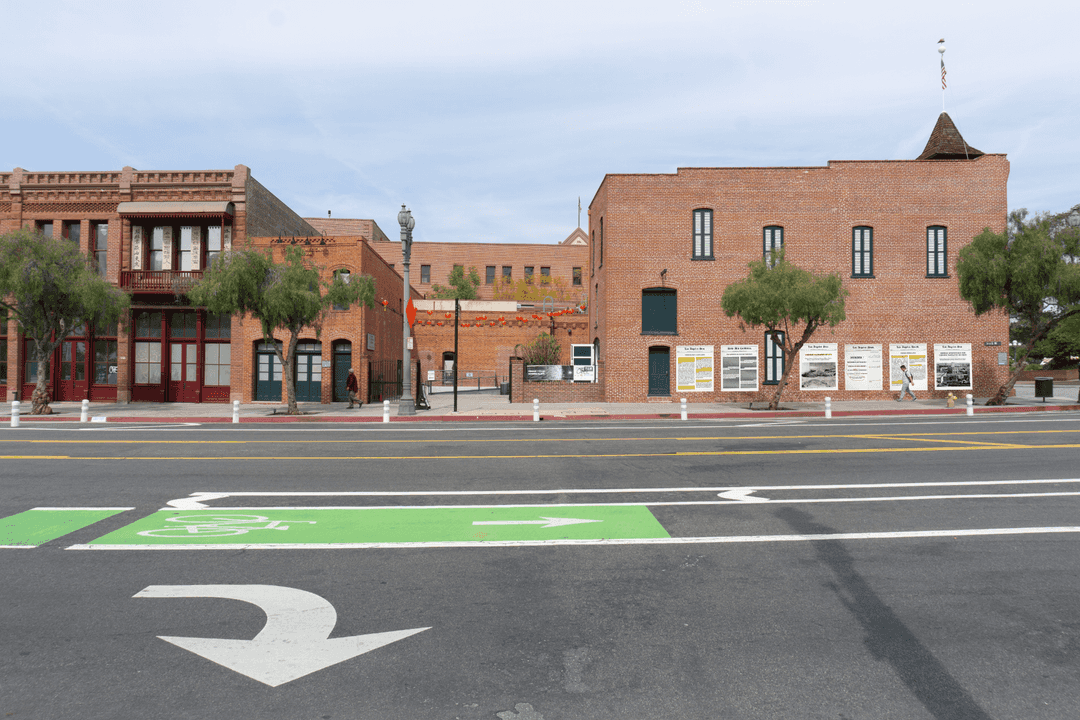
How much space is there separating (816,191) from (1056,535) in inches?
1078

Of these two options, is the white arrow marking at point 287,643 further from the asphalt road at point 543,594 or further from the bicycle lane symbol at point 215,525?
the bicycle lane symbol at point 215,525

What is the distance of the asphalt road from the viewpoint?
3.09 meters

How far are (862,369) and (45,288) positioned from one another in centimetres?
3424

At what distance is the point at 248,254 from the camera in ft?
71.3

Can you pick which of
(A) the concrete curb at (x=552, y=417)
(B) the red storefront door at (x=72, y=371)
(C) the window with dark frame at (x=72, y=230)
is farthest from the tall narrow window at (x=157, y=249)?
(A) the concrete curb at (x=552, y=417)

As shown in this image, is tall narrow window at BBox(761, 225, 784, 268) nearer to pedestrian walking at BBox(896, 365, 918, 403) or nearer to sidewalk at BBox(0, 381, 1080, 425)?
sidewalk at BBox(0, 381, 1080, 425)

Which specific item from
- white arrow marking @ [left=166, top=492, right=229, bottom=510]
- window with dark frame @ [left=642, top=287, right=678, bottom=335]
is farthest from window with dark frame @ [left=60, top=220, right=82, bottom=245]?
white arrow marking @ [left=166, top=492, right=229, bottom=510]

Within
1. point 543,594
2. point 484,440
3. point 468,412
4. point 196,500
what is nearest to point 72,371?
point 468,412

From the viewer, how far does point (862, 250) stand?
99.3 feet

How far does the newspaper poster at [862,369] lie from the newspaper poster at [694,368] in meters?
6.61

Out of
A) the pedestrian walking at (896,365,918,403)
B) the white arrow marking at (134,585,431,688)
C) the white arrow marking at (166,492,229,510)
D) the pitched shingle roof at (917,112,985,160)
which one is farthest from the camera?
the pitched shingle roof at (917,112,985,160)

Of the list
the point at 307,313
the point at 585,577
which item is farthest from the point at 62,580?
the point at 307,313

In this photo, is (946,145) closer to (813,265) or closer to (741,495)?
(813,265)

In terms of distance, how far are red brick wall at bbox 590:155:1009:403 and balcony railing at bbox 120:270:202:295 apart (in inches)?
754
